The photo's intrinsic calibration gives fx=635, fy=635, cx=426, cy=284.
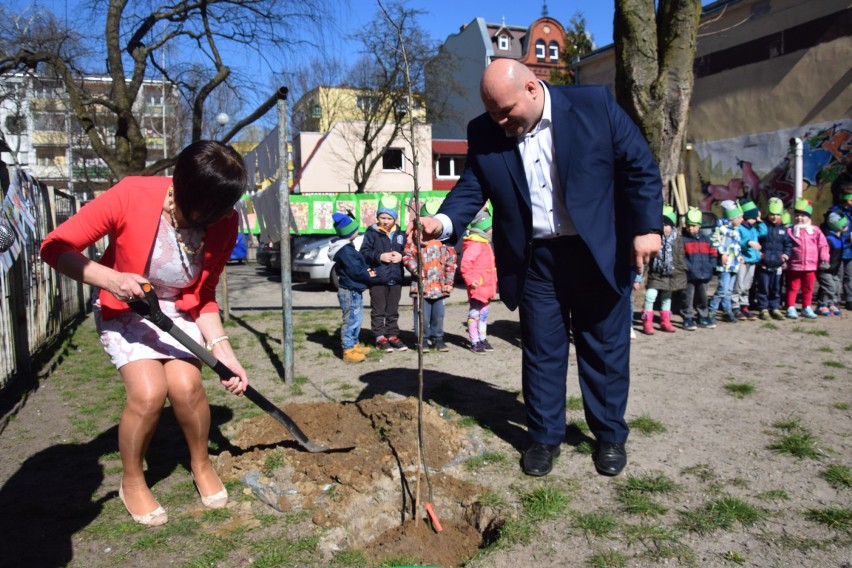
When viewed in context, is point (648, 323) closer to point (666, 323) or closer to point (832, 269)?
point (666, 323)

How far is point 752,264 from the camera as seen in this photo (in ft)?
29.1

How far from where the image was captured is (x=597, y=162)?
3.18 meters

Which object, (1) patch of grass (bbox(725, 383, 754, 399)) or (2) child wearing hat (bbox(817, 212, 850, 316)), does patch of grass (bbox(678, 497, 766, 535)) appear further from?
(2) child wearing hat (bbox(817, 212, 850, 316))

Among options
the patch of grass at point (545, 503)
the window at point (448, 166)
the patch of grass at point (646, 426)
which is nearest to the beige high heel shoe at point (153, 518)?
the patch of grass at point (545, 503)

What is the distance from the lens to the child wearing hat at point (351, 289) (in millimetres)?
6723

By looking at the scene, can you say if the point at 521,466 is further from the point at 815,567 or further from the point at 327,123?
the point at 327,123

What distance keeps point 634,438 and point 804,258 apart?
253 inches

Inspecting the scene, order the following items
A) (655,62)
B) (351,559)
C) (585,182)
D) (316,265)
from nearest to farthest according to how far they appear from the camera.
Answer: (351,559), (585,182), (655,62), (316,265)

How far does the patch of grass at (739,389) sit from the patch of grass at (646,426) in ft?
3.32

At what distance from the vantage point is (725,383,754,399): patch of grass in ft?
15.8

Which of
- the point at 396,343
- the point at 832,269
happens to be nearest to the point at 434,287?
the point at 396,343

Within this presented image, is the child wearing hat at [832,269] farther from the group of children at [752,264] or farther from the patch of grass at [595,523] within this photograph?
the patch of grass at [595,523]

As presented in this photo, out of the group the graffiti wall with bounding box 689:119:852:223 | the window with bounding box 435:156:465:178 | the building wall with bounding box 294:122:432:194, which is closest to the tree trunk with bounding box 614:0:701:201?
the graffiti wall with bounding box 689:119:852:223

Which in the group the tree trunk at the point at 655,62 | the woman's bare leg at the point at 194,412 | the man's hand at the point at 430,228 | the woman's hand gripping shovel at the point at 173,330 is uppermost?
the tree trunk at the point at 655,62
